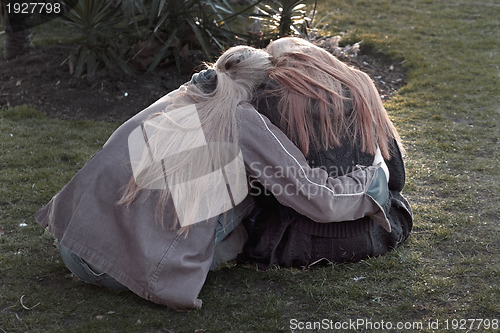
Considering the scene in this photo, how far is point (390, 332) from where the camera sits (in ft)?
8.48

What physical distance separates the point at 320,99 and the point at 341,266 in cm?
83

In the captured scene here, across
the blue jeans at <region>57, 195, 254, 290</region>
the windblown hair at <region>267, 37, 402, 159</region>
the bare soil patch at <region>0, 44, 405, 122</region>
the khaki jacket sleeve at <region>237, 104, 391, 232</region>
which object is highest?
the windblown hair at <region>267, 37, 402, 159</region>

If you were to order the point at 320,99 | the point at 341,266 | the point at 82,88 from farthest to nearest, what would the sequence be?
1. the point at 82,88
2. the point at 341,266
3. the point at 320,99

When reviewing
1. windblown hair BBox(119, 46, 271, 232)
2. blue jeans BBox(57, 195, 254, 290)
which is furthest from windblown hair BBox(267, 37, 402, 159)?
blue jeans BBox(57, 195, 254, 290)

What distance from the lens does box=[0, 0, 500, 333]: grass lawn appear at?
270 cm

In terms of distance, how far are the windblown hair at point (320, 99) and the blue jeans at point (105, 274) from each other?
395 mm

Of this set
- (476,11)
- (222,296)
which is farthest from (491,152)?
(476,11)

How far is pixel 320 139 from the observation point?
2830 millimetres

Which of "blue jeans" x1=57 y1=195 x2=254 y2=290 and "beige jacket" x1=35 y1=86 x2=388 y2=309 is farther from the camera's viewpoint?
"blue jeans" x1=57 y1=195 x2=254 y2=290

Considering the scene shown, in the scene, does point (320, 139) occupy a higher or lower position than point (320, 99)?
lower

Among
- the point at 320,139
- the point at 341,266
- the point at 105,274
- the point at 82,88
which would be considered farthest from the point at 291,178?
the point at 82,88
